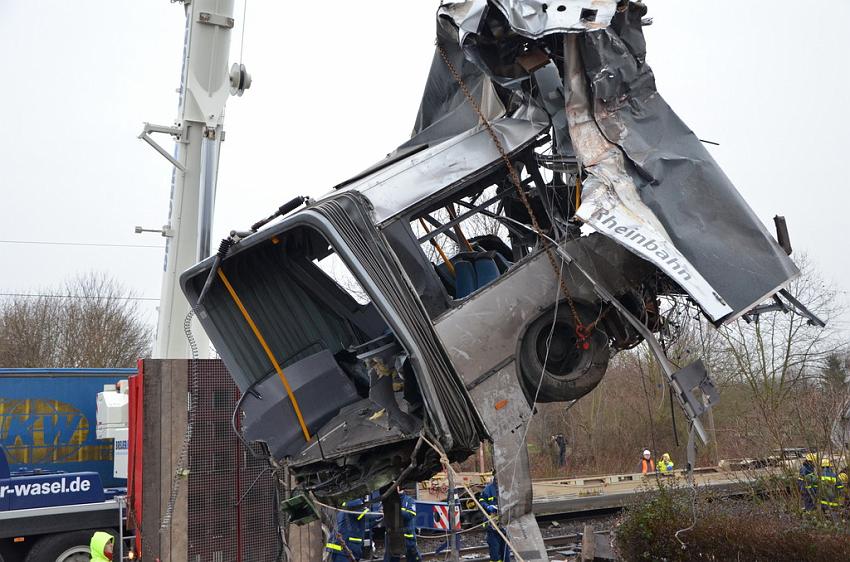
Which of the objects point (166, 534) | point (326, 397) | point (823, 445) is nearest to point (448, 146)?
point (326, 397)

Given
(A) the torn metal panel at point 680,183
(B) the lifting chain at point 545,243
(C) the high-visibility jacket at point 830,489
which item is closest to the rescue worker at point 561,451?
(C) the high-visibility jacket at point 830,489

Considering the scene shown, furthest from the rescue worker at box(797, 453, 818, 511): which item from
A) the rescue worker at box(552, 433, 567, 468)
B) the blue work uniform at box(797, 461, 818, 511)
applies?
the rescue worker at box(552, 433, 567, 468)

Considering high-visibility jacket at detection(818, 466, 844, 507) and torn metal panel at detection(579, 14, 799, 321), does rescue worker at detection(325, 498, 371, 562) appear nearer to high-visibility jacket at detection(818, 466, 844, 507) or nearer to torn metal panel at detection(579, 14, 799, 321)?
torn metal panel at detection(579, 14, 799, 321)

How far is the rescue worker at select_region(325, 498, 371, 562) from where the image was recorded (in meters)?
8.62

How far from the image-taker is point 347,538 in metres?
8.90

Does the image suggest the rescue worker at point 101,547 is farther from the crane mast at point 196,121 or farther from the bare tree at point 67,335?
the bare tree at point 67,335

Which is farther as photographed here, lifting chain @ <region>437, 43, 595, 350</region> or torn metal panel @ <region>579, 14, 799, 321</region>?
lifting chain @ <region>437, 43, 595, 350</region>

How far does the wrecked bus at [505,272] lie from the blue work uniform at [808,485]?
17.2 feet

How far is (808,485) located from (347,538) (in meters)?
5.86

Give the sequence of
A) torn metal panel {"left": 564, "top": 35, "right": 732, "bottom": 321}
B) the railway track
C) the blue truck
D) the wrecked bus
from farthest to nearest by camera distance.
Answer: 1. the railway track
2. the blue truck
3. the wrecked bus
4. torn metal panel {"left": 564, "top": 35, "right": 732, "bottom": 321}

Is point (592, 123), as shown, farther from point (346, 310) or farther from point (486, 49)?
point (346, 310)

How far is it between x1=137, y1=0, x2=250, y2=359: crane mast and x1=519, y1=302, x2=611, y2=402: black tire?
19.4 feet

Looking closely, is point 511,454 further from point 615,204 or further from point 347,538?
point 347,538

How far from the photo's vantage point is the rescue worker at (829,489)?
9.41 meters
